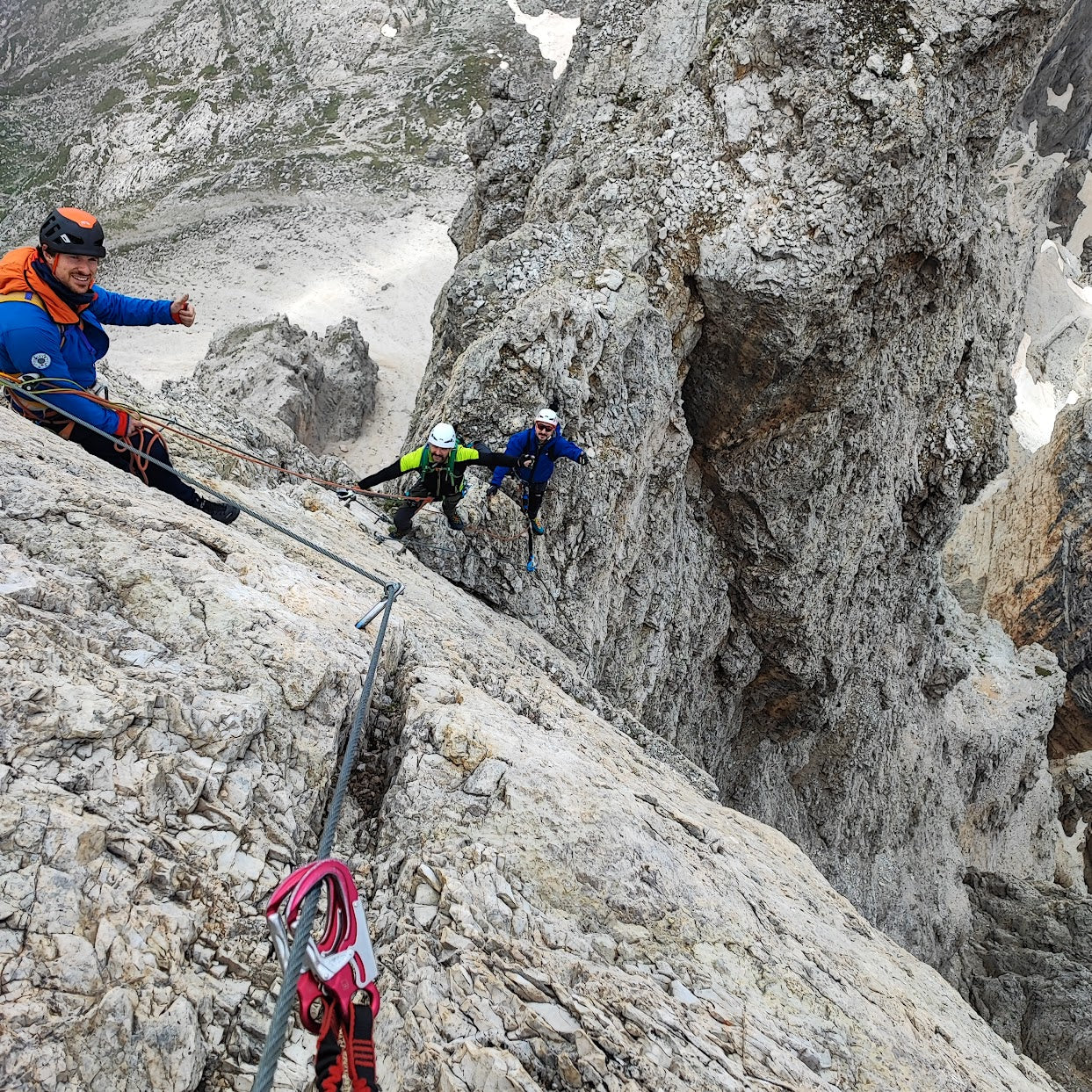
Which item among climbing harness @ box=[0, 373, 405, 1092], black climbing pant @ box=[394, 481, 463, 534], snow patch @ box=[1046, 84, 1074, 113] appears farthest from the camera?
snow patch @ box=[1046, 84, 1074, 113]

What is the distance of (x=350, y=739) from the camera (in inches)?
189

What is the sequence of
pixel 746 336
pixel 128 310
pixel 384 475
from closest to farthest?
pixel 128 310
pixel 384 475
pixel 746 336

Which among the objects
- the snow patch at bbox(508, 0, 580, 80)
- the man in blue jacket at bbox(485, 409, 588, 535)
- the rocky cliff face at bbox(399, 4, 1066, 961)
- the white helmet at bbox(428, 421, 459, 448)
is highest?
the snow patch at bbox(508, 0, 580, 80)

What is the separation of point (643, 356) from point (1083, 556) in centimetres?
3137

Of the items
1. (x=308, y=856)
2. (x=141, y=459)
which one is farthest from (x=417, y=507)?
(x=308, y=856)

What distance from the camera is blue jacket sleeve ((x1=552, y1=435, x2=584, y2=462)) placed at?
10.3 metres

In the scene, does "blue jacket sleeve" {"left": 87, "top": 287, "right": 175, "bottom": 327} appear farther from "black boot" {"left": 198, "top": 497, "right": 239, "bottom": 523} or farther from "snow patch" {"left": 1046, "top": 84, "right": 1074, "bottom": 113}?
"snow patch" {"left": 1046, "top": 84, "right": 1074, "bottom": 113}

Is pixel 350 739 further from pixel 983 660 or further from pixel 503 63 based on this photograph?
pixel 503 63

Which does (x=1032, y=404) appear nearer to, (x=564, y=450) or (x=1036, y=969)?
(x=1036, y=969)

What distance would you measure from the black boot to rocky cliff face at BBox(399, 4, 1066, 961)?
3.92m

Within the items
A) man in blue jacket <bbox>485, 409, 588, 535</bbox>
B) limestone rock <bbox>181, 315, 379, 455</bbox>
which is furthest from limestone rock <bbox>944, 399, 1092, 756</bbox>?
man in blue jacket <bbox>485, 409, 588, 535</bbox>

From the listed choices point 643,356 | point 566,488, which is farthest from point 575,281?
point 566,488

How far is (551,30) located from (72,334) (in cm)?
6520

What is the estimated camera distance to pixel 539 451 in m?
10.3
